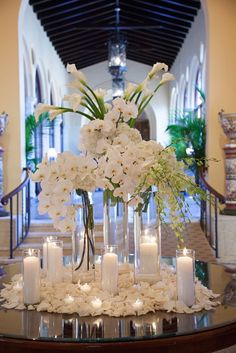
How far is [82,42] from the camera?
1377cm

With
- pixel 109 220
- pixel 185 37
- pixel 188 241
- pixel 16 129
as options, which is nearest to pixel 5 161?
pixel 16 129

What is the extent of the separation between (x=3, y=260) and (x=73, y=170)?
4.01 meters

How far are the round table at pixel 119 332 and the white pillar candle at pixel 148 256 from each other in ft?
1.01

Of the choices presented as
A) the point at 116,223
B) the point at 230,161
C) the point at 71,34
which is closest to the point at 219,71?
the point at 230,161

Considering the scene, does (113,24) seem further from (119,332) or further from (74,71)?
(119,332)

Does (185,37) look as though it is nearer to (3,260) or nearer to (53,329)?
(3,260)

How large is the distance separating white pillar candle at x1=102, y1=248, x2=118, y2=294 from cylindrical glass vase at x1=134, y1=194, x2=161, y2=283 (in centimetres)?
14

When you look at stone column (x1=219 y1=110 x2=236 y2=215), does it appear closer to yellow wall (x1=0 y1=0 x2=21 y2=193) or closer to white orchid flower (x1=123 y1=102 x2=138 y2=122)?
yellow wall (x1=0 y1=0 x2=21 y2=193)

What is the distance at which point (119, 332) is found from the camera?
1.51m

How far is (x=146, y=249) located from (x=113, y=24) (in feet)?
38.7

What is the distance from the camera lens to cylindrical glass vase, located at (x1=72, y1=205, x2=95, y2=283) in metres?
2.04

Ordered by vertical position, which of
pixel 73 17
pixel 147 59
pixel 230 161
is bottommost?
pixel 230 161

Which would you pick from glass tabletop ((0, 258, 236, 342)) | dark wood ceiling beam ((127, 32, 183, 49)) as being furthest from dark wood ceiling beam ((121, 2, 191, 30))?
glass tabletop ((0, 258, 236, 342))

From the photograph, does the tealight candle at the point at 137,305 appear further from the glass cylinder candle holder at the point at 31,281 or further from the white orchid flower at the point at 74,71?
the white orchid flower at the point at 74,71
